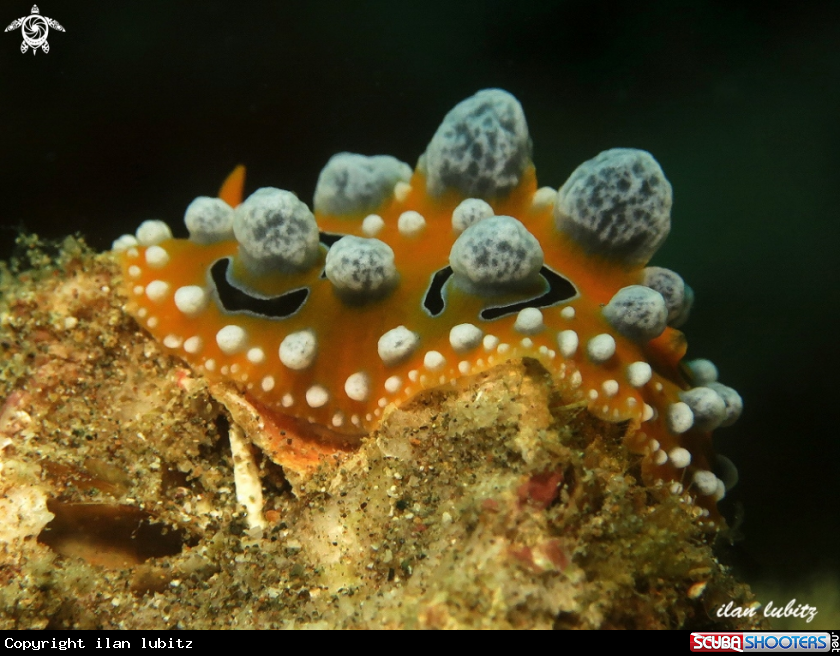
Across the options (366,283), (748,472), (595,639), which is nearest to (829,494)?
(748,472)

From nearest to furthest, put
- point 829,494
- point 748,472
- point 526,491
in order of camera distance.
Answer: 1. point 526,491
2. point 829,494
3. point 748,472

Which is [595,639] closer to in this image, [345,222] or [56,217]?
[345,222]

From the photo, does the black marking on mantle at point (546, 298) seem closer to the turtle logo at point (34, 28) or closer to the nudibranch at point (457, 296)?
the nudibranch at point (457, 296)

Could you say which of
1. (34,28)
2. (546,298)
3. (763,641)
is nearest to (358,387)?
(546,298)

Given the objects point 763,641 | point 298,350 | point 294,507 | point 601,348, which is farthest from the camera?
point 298,350

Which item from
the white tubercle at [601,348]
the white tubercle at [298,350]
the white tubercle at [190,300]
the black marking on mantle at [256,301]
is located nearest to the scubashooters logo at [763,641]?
the white tubercle at [601,348]

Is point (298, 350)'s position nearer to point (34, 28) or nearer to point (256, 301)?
point (256, 301)
